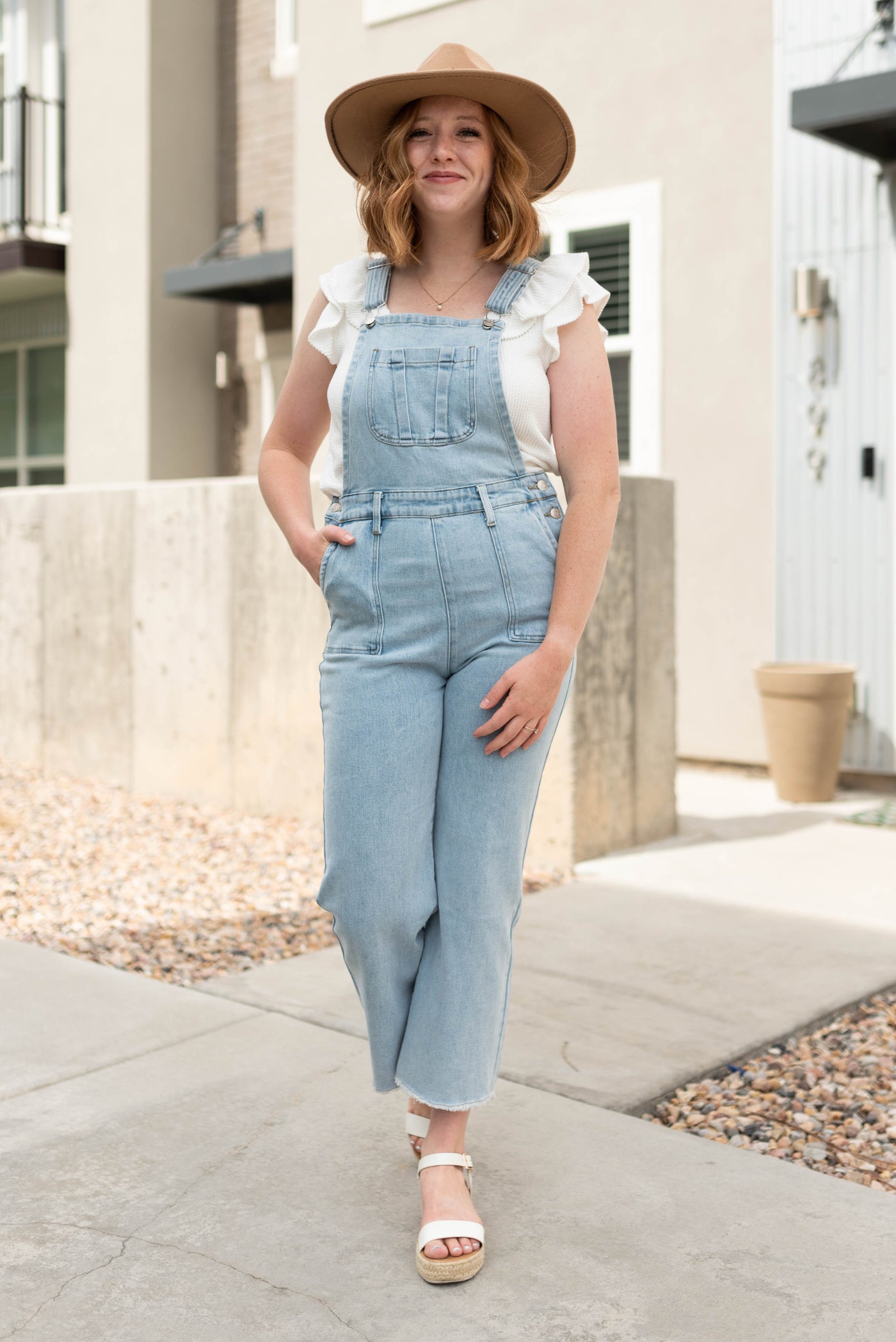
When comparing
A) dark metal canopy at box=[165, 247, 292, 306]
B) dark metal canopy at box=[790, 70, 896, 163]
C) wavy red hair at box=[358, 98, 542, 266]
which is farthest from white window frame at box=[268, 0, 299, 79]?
wavy red hair at box=[358, 98, 542, 266]

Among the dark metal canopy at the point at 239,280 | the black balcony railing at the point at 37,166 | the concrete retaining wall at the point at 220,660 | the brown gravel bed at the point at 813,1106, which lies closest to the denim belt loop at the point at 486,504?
the brown gravel bed at the point at 813,1106

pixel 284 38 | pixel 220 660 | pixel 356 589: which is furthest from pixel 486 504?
pixel 284 38

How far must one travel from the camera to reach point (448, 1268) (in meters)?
2.19

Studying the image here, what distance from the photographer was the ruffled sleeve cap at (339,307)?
2.42 m

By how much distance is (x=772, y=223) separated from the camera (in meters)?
6.97

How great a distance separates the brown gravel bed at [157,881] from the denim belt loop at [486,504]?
6.99 feet

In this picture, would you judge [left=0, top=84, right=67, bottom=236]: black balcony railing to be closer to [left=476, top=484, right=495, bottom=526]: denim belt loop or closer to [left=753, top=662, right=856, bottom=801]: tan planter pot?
[left=753, top=662, right=856, bottom=801]: tan planter pot

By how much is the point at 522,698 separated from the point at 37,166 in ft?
37.9

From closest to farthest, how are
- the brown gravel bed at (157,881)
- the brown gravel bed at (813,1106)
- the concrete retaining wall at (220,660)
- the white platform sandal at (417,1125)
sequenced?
the white platform sandal at (417,1125)
the brown gravel bed at (813,1106)
the brown gravel bed at (157,881)
the concrete retaining wall at (220,660)

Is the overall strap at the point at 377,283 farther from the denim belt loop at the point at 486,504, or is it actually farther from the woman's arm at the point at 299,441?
the denim belt loop at the point at 486,504

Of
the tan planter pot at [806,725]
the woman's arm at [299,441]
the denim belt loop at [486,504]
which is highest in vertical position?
the woman's arm at [299,441]

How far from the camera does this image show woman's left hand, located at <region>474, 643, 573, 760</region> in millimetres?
2252

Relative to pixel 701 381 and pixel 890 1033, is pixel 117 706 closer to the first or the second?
pixel 701 381

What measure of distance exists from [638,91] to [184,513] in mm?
3475
